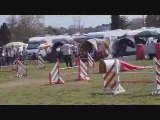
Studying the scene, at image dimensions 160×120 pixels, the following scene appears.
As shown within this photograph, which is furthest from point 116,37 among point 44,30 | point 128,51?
point 44,30

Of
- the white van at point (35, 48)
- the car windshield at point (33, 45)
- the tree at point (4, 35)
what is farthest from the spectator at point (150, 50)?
the car windshield at point (33, 45)

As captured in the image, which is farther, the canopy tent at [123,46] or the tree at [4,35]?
the tree at [4,35]

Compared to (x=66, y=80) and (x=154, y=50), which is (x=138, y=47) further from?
(x=66, y=80)

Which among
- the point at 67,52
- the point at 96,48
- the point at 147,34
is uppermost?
the point at 147,34

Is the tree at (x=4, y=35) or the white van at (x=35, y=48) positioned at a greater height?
the tree at (x=4, y=35)

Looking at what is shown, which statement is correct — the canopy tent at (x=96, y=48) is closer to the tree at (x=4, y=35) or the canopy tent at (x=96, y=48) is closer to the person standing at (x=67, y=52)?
the tree at (x=4, y=35)

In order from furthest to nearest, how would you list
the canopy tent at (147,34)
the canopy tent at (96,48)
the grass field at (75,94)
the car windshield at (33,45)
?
the car windshield at (33,45) < the canopy tent at (147,34) < the canopy tent at (96,48) < the grass field at (75,94)

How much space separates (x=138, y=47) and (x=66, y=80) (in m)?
9.50

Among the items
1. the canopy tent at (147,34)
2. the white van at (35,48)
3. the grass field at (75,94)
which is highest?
the canopy tent at (147,34)

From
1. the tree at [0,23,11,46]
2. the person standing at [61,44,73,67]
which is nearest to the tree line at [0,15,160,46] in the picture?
the tree at [0,23,11,46]

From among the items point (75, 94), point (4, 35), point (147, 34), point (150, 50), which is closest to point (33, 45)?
point (4, 35)

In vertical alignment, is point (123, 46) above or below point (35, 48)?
above

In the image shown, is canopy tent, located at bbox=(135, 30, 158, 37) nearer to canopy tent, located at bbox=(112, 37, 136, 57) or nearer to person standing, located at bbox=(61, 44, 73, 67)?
canopy tent, located at bbox=(112, 37, 136, 57)

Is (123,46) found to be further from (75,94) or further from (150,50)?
(75,94)
